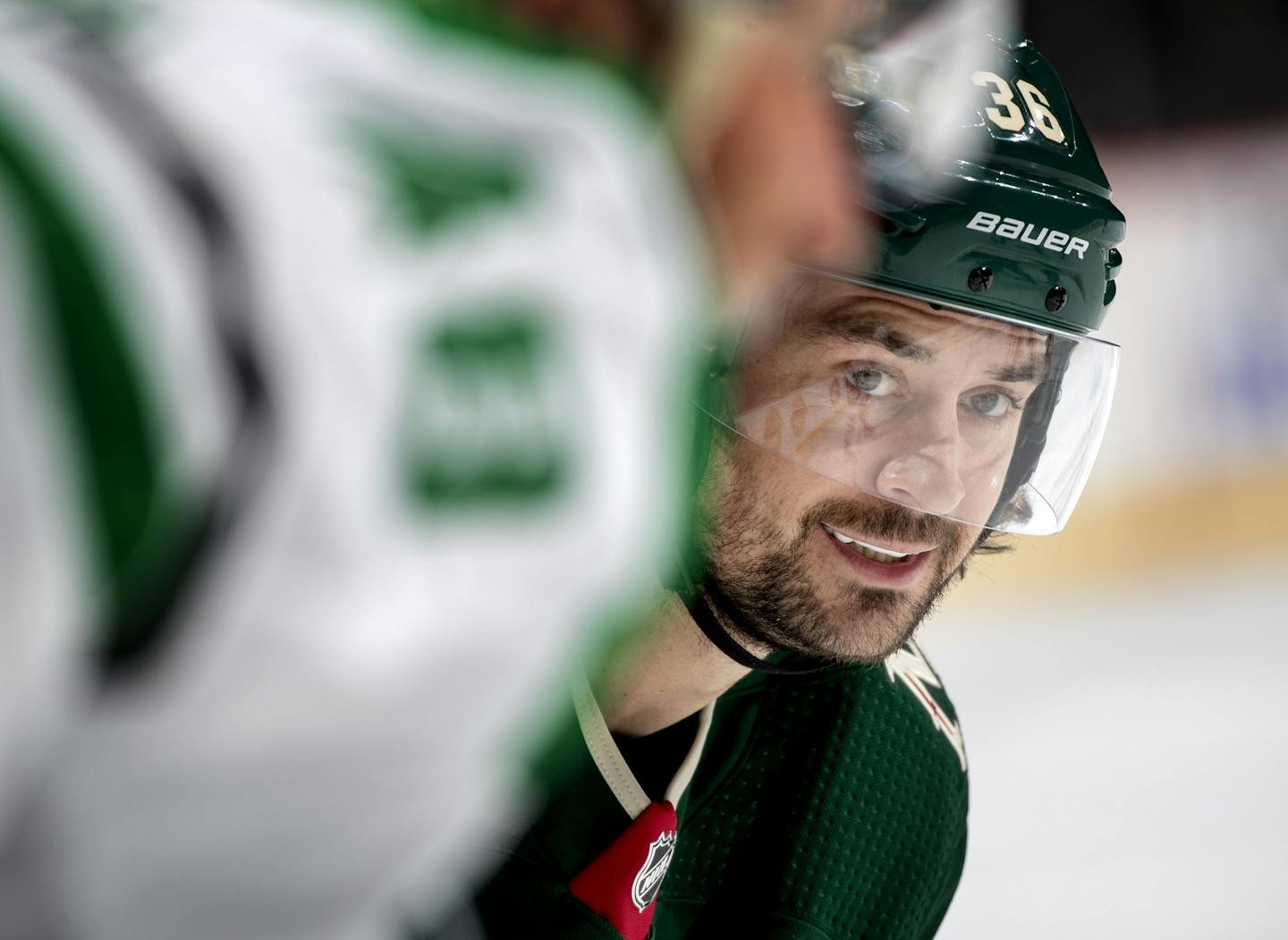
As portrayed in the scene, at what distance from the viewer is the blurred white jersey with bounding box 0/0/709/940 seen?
302mm

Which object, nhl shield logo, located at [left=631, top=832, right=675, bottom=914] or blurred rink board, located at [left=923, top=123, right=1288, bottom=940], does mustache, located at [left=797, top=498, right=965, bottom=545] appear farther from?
blurred rink board, located at [left=923, top=123, right=1288, bottom=940]

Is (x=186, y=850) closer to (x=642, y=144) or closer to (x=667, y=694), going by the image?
→ (x=642, y=144)

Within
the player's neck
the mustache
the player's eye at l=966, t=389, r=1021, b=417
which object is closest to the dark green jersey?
the player's neck

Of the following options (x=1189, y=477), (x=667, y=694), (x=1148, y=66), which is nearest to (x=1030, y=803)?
(x=1189, y=477)

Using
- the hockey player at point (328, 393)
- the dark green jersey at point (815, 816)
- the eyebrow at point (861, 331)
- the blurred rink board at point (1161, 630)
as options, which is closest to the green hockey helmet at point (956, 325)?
the eyebrow at point (861, 331)

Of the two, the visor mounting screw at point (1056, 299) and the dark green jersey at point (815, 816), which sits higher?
the visor mounting screw at point (1056, 299)

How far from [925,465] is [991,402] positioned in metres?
0.11

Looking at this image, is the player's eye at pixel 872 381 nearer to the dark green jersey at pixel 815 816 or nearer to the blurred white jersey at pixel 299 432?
the dark green jersey at pixel 815 816

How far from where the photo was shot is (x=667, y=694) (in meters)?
1.33

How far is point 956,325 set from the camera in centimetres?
127

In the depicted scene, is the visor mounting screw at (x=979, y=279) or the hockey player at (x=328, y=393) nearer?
the hockey player at (x=328, y=393)

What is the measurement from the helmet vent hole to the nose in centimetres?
12

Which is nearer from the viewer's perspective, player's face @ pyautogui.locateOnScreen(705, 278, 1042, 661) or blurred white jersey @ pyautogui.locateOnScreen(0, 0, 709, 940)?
blurred white jersey @ pyautogui.locateOnScreen(0, 0, 709, 940)

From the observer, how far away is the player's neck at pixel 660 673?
130 centimetres
